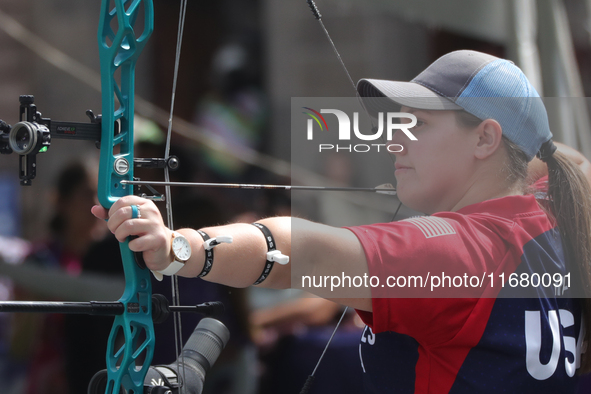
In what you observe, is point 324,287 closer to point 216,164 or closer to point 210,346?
point 210,346

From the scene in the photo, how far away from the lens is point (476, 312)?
1.07m

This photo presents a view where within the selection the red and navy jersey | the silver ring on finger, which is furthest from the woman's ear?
the silver ring on finger

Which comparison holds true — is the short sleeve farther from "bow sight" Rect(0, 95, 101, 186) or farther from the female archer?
"bow sight" Rect(0, 95, 101, 186)

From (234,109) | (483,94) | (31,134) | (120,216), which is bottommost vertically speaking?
(120,216)

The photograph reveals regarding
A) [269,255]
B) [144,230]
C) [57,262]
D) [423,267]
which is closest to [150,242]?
[144,230]

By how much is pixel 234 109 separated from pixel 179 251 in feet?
6.09

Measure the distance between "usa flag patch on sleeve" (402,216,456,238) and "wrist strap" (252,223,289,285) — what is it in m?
0.27

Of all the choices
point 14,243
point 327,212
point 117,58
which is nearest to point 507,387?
point 117,58

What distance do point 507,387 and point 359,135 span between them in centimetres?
68

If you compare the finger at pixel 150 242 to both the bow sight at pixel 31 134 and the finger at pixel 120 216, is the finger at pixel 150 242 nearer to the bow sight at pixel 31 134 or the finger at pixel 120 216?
the finger at pixel 120 216

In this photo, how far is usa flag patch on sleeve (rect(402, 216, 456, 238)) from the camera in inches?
41.5

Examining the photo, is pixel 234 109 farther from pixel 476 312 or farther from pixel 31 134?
pixel 476 312

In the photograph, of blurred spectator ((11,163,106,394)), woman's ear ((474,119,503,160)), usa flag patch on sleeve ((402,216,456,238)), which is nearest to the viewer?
usa flag patch on sleeve ((402,216,456,238))

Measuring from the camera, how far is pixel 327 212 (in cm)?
244
